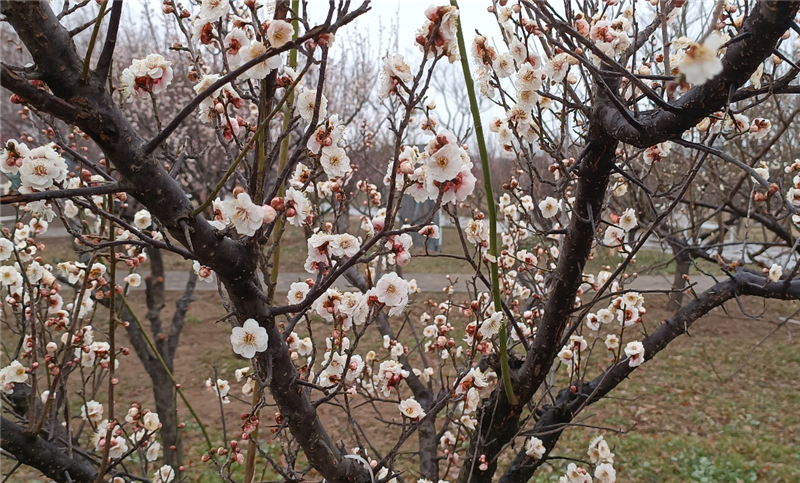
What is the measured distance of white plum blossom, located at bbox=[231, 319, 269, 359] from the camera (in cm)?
120

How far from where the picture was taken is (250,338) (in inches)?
47.8

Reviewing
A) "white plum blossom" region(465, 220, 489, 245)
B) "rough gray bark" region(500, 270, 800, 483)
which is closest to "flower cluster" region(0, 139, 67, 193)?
"white plum blossom" region(465, 220, 489, 245)

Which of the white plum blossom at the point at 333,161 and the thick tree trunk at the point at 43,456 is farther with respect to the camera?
the thick tree trunk at the point at 43,456

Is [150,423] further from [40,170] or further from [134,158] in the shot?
[134,158]

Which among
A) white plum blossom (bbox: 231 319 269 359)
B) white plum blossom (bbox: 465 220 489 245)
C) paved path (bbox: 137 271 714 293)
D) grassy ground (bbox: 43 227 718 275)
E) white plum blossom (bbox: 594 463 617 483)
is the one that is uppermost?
grassy ground (bbox: 43 227 718 275)

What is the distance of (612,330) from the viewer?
26.8 feet

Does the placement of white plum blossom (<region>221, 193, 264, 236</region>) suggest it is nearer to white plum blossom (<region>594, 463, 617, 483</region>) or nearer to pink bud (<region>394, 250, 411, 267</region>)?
pink bud (<region>394, 250, 411, 267</region>)

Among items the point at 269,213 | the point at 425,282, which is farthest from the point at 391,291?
the point at 425,282

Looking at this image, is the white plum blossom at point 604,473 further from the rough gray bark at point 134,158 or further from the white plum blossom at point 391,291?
the rough gray bark at point 134,158

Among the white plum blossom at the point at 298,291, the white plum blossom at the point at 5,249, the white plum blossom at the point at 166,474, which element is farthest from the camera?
the white plum blossom at the point at 166,474

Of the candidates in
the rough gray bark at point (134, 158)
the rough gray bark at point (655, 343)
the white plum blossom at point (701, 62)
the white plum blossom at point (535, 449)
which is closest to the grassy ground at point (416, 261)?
the rough gray bark at point (655, 343)

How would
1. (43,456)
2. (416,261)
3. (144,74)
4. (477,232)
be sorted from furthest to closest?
1. (416,261)
2. (43,456)
3. (477,232)
4. (144,74)

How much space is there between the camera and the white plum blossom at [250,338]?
1202mm

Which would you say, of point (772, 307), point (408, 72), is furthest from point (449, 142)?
point (772, 307)
